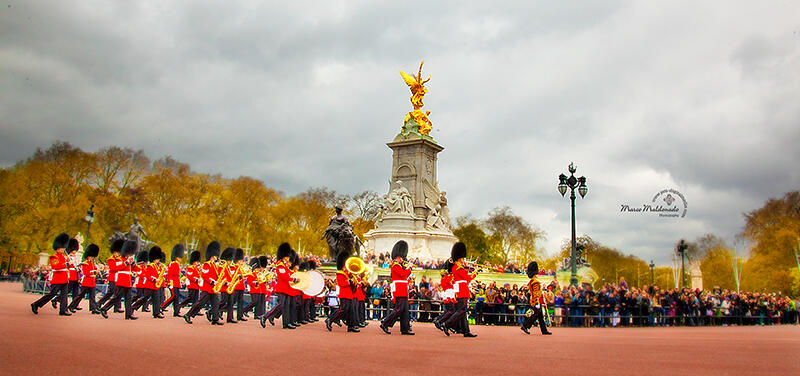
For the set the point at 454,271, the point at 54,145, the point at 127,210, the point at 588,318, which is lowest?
the point at 588,318

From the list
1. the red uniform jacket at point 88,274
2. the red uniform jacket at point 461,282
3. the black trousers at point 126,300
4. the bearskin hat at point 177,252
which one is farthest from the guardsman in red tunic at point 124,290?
the red uniform jacket at point 461,282

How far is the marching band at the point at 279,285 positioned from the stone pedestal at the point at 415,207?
2245cm

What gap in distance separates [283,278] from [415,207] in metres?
27.3

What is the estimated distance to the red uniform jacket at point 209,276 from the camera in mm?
14812

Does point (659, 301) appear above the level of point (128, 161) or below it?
below

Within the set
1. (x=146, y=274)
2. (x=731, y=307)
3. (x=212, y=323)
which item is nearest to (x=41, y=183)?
(x=146, y=274)

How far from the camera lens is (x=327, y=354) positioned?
867cm

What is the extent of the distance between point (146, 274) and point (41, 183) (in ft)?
101

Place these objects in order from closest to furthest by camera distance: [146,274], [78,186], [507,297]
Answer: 1. [146,274]
2. [507,297]
3. [78,186]

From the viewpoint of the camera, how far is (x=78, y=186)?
44875 millimetres

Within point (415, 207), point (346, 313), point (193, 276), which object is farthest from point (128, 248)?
point (415, 207)

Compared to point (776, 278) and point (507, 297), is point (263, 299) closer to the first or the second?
point (507, 297)

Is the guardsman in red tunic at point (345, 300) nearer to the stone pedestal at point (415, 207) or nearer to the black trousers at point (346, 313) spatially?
the black trousers at point (346, 313)

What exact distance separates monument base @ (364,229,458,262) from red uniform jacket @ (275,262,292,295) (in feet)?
78.6
